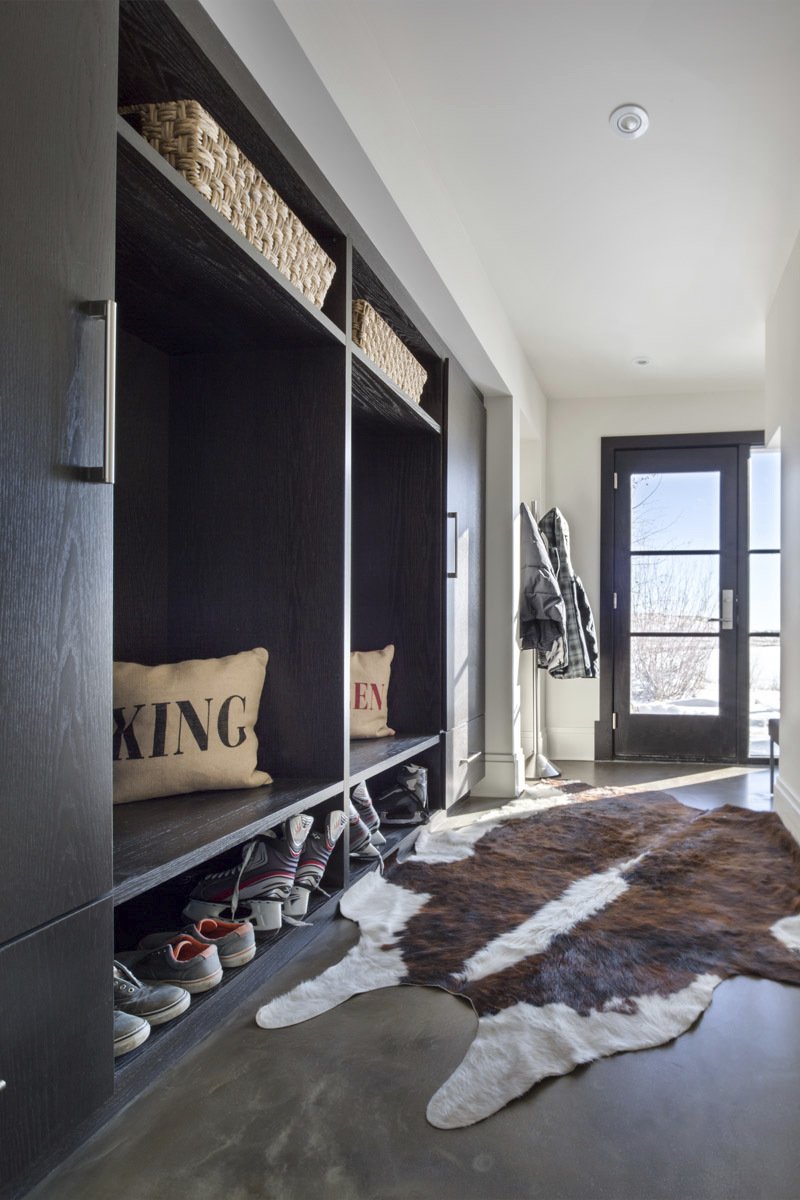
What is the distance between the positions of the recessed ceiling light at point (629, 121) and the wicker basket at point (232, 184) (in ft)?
3.58

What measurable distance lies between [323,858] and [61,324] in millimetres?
1540

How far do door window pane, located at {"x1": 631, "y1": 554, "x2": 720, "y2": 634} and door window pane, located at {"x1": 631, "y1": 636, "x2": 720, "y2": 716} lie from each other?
0.09 m

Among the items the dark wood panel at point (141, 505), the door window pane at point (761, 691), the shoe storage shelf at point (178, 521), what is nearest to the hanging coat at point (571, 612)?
the door window pane at point (761, 691)

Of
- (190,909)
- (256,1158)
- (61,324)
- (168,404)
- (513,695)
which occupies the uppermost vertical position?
(168,404)

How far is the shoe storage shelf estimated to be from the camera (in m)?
1.19

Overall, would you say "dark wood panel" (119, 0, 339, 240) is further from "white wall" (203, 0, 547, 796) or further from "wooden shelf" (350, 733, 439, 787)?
"wooden shelf" (350, 733, 439, 787)

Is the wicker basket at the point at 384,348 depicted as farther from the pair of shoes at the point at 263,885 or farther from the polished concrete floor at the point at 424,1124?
the polished concrete floor at the point at 424,1124

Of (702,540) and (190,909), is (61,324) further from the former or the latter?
(702,540)

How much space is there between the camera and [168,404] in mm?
2521

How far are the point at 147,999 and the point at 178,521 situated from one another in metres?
1.30

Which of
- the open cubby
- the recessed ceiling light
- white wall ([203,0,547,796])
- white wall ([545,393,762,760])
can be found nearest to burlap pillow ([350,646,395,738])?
the open cubby

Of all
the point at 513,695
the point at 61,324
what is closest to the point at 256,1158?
the point at 61,324

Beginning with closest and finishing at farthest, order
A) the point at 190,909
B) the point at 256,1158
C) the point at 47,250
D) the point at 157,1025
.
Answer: the point at 47,250 → the point at 256,1158 → the point at 157,1025 → the point at 190,909

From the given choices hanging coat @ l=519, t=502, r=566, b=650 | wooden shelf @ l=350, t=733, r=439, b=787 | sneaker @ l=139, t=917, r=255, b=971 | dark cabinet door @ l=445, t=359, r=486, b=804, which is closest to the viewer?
sneaker @ l=139, t=917, r=255, b=971
